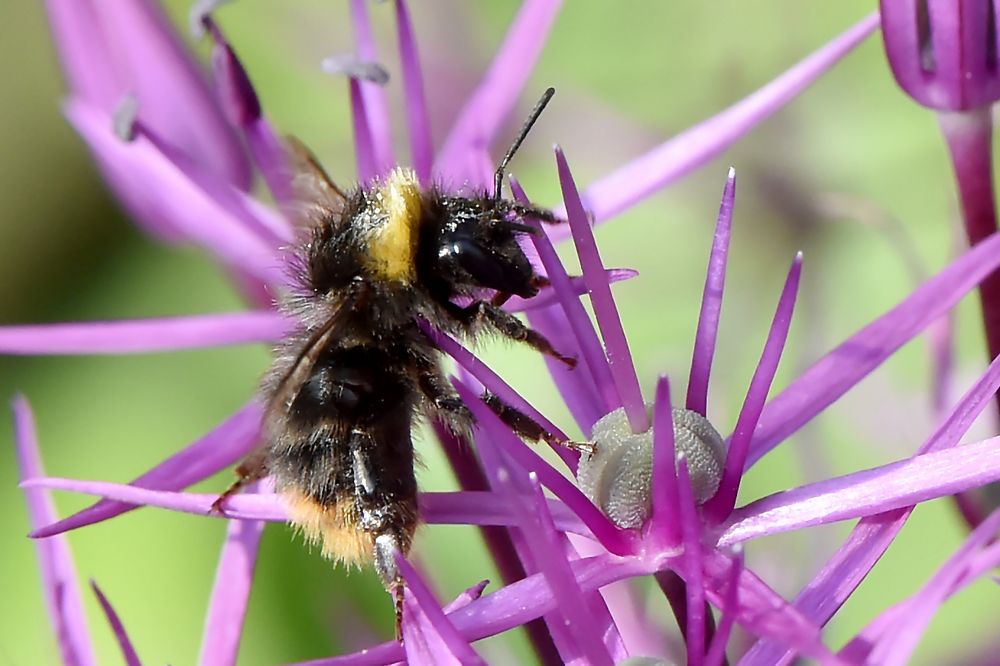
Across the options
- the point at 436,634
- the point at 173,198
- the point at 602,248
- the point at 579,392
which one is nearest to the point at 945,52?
the point at 579,392

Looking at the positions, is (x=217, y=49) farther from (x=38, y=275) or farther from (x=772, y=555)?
(x=38, y=275)

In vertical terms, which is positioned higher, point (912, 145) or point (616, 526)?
A: point (912, 145)

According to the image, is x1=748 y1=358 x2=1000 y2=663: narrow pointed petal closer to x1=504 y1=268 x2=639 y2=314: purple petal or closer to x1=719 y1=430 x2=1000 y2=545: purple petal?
x1=719 y1=430 x2=1000 y2=545: purple petal

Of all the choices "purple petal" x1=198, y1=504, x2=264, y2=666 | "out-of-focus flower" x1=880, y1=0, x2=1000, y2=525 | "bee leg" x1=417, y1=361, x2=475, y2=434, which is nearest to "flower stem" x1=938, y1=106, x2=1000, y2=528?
"out-of-focus flower" x1=880, y1=0, x2=1000, y2=525

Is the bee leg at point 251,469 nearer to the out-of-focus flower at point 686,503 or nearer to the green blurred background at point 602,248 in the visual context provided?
the out-of-focus flower at point 686,503

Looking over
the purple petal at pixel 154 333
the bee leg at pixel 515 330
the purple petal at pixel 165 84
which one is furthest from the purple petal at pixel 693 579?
the purple petal at pixel 165 84

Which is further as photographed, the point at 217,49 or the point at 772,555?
the point at 772,555

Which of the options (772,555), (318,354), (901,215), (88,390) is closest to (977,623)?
(772,555)
